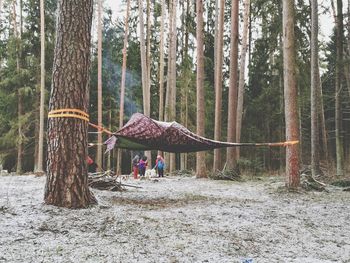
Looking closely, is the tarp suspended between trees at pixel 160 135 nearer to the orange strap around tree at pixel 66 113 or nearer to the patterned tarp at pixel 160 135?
the patterned tarp at pixel 160 135

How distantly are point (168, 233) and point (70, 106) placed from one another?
2.05m

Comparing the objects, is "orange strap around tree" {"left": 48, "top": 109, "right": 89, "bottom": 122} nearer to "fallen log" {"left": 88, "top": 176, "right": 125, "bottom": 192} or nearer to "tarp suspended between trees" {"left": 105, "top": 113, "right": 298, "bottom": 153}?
"tarp suspended between trees" {"left": 105, "top": 113, "right": 298, "bottom": 153}

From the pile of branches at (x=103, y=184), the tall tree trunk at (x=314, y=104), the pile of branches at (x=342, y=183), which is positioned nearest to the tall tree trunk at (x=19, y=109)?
the pile of branches at (x=103, y=184)

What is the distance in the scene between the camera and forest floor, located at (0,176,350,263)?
3.00 meters

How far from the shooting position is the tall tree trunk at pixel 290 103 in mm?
7523

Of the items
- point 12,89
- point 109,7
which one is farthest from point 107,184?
point 109,7

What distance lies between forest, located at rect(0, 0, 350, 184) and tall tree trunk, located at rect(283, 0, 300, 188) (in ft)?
0.68

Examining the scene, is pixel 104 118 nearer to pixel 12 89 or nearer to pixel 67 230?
pixel 12 89

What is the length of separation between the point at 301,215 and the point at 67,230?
10.5 feet

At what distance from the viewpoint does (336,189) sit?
8.52m

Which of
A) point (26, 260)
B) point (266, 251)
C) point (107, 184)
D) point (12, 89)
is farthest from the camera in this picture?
point (12, 89)

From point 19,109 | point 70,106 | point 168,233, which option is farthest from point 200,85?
point 19,109

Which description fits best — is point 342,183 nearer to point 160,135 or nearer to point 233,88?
point 233,88

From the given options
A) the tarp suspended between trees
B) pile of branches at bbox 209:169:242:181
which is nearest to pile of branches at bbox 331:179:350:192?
pile of branches at bbox 209:169:242:181
